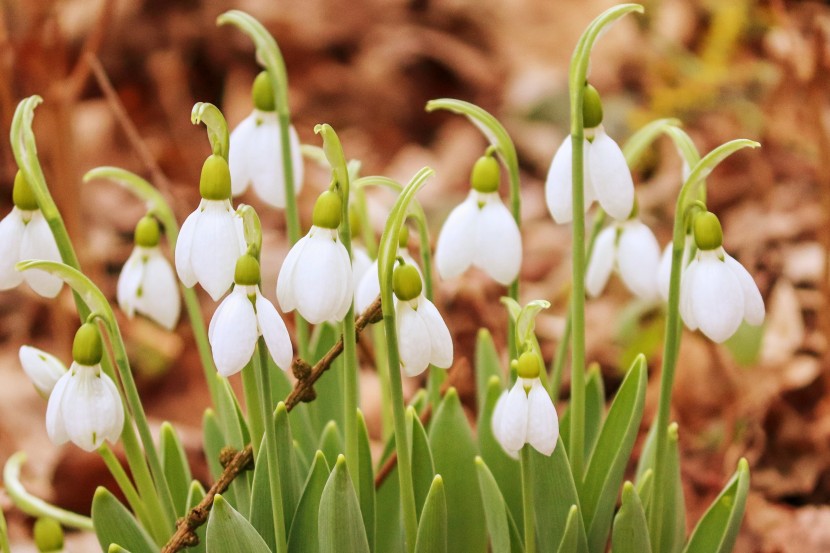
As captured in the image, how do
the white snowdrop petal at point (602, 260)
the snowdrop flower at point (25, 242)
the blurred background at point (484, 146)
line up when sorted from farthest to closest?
the blurred background at point (484, 146), the white snowdrop petal at point (602, 260), the snowdrop flower at point (25, 242)

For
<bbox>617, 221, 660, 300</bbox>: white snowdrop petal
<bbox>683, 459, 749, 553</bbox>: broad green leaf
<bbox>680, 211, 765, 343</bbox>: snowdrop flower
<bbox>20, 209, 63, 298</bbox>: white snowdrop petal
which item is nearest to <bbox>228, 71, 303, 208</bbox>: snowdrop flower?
<bbox>20, 209, 63, 298</bbox>: white snowdrop petal

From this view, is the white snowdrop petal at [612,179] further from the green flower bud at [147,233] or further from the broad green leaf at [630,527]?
the green flower bud at [147,233]

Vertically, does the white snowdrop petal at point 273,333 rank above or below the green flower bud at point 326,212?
below

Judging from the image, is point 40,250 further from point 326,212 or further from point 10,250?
point 326,212

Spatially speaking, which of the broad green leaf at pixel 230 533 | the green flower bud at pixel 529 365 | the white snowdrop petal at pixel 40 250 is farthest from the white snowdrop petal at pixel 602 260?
the white snowdrop petal at pixel 40 250

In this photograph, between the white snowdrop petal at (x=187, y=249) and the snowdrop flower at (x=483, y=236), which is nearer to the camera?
the white snowdrop petal at (x=187, y=249)

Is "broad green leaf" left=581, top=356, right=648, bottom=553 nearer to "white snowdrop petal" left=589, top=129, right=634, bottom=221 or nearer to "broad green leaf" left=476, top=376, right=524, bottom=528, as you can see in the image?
"broad green leaf" left=476, top=376, right=524, bottom=528

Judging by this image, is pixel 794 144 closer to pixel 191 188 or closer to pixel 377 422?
pixel 377 422
